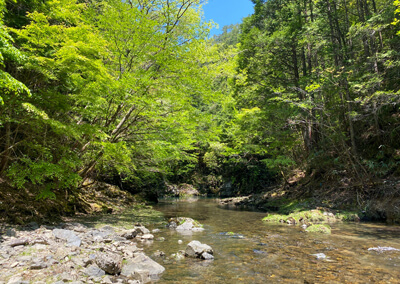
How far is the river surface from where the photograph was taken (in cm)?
477

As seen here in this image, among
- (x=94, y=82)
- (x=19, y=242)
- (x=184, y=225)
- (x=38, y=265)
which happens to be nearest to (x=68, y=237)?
(x=19, y=242)

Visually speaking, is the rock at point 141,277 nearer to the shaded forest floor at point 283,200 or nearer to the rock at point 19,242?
the rock at point 19,242

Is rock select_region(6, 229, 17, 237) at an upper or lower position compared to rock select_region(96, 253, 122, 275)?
upper

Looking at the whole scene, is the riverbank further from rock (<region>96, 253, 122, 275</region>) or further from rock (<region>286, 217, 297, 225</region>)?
rock (<region>286, 217, 297, 225</region>)

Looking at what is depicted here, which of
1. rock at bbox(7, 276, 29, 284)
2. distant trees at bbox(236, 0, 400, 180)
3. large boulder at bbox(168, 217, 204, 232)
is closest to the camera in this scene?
rock at bbox(7, 276, 29, 284)

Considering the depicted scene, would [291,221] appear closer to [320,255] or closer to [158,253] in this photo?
[320,255]

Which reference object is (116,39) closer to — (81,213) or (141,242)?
(141,242)

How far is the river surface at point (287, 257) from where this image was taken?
4.77 meters

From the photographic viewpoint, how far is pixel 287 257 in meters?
6.03

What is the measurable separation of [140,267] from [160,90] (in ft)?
20.9

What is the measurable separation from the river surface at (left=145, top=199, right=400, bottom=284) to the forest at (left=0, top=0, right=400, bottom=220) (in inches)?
150

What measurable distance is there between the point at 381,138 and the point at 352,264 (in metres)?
11.3

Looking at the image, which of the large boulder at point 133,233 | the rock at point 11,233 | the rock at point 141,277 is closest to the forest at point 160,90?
the rock at point 11,233

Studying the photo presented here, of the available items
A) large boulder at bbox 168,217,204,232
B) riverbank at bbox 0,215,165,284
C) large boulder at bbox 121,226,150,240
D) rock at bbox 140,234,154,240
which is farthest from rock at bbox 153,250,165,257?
large boulder at bbox 168,217,204,232
